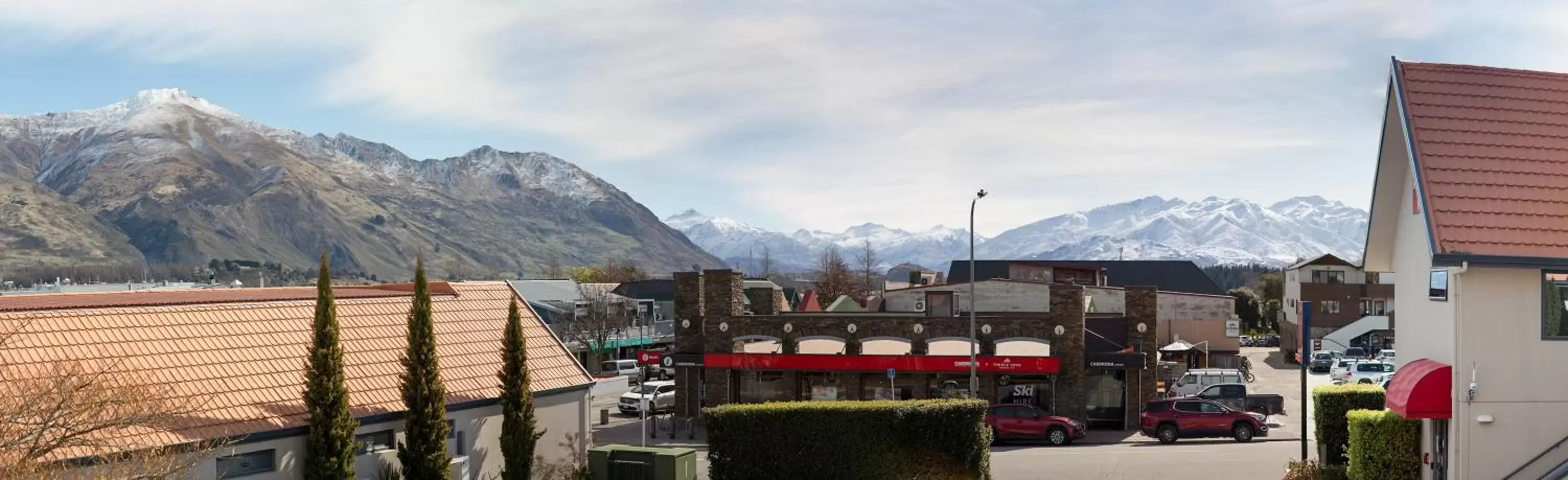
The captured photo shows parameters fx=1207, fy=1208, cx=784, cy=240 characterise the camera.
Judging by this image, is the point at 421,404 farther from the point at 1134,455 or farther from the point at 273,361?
the point at 1134,455

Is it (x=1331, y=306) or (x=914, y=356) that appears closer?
(x=914, y=356)

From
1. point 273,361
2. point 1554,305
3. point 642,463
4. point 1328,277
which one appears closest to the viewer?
point 1554,305

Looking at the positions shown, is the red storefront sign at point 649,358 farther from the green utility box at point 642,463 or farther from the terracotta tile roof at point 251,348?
the green utility box at point 642,463

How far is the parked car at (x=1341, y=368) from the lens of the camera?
184 feet

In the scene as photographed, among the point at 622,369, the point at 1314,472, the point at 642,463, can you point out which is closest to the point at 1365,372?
the point at 1314,472

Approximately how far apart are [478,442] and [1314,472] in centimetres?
1799

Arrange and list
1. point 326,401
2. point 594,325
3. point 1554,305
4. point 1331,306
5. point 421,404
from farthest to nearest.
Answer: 1. point 1331,306
2. point 594,325
3. point 421,404
4. point 326,401
5. point 1554,305

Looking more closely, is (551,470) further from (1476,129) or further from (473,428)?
(1476,129)

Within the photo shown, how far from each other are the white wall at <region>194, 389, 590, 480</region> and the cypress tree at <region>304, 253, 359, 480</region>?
0.46 m

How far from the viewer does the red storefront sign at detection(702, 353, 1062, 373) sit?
136 ft

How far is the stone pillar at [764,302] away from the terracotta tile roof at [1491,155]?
27.2 meters

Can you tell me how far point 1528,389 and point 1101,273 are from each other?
49.6m

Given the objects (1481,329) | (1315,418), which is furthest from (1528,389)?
(1315,418)

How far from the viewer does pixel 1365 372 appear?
55.2m
